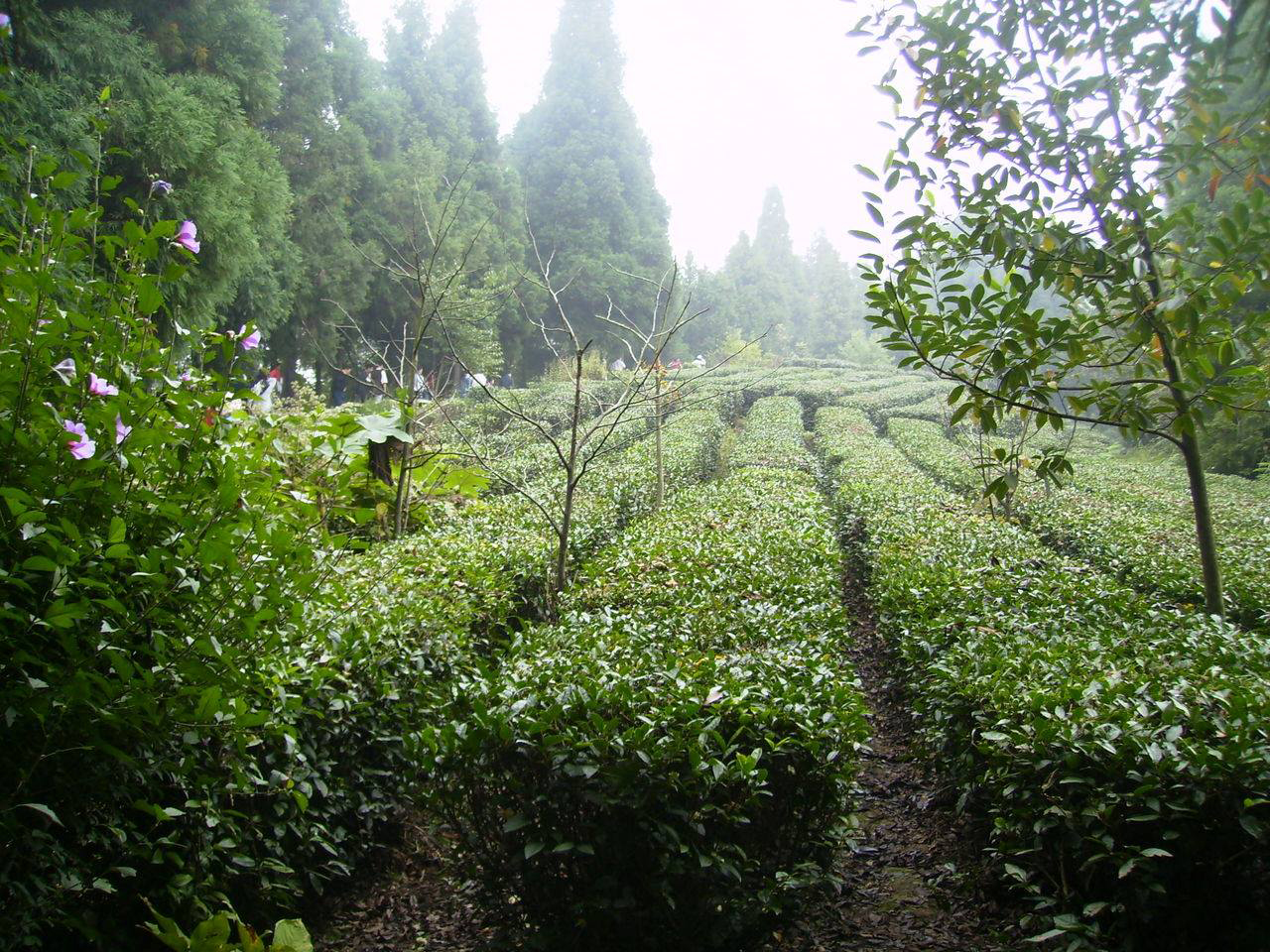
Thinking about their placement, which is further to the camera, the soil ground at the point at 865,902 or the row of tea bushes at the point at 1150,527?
the row of tea bushes at the point at 1150,527

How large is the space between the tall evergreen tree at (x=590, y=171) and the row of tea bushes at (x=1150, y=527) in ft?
63.2

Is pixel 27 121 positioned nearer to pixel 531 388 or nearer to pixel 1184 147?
pixel 1184 147

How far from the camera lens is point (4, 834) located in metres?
1.67

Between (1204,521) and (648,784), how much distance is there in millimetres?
3177

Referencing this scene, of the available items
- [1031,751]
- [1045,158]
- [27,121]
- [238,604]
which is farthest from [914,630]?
[27,121]

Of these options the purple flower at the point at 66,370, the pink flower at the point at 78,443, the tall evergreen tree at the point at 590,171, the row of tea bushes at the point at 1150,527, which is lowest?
the row of tea bushes at the point at 1150,527

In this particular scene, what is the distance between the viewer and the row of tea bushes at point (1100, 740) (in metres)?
2.12

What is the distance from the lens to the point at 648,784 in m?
2.21

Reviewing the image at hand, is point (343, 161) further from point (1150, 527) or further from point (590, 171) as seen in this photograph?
point (1150, 527)

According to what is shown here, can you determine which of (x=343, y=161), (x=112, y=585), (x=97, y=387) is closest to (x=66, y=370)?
(x=97, y=387)

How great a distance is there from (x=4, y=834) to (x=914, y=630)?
408cm

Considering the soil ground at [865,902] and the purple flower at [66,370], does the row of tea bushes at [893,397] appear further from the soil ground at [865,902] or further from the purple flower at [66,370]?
the purple flower at [66,370]

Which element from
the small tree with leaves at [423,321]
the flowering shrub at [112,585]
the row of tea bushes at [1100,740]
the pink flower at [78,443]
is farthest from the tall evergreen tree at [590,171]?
the pink flower at [78,443]

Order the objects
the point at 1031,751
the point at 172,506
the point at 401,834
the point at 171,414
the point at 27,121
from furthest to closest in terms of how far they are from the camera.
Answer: the point at 27,121
the point at 401,834
the point at 1031,751
the point at 171,414
the point at 172,506
